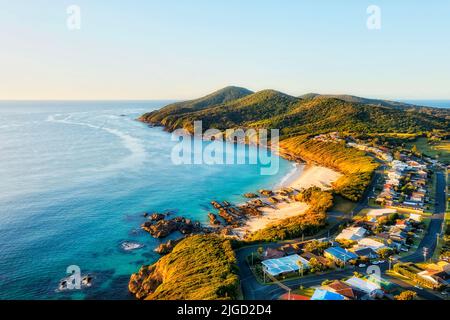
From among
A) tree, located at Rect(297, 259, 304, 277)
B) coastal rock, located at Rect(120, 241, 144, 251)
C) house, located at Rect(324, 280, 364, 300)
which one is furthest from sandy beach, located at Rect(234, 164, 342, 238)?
house, located at Rect(324, 280, 364, 300)

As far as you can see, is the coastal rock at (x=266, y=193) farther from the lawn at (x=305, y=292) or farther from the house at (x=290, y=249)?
the lawn at (x=305, y=292)

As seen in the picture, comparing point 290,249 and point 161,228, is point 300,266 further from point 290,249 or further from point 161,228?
point 161,228

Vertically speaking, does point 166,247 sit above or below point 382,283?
below

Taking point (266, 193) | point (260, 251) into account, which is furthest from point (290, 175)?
point (260, 251)

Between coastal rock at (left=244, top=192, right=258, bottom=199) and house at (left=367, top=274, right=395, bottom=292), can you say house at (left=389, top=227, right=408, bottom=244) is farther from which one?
coastal rock at (left=244, top=192, right=258, bottom=199)
